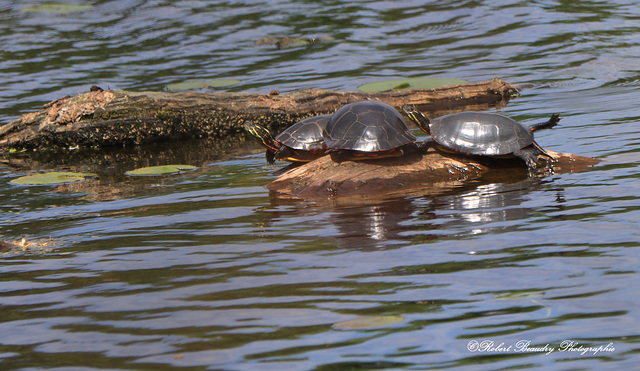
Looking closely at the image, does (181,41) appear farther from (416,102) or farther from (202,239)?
(202,239)

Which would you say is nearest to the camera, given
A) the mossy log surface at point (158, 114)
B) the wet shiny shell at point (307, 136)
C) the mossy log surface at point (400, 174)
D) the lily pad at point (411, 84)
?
the mossy log surface at point (400, 174)

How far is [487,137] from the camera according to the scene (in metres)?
5.86

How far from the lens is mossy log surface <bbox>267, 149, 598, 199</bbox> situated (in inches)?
229

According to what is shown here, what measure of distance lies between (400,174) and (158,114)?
175 inches

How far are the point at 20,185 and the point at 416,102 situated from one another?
5.39 meters

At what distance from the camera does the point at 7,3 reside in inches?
846

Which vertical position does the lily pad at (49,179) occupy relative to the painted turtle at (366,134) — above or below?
below

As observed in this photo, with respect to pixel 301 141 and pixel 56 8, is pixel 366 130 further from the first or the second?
pixel 56 8

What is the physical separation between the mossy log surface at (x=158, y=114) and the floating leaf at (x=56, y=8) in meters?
12.1

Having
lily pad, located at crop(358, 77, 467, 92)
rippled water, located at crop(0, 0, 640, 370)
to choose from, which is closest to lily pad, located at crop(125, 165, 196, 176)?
rippled water, located at crop(0, 0, 640, 370)

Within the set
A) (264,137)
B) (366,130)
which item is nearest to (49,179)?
(264,137)

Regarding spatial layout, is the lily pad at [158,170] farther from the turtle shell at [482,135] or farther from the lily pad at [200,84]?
the lily pad at [200,84]

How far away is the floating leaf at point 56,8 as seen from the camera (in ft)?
65.2

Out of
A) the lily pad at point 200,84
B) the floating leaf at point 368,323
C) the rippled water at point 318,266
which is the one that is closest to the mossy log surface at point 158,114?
the rippled water at point 318,266
